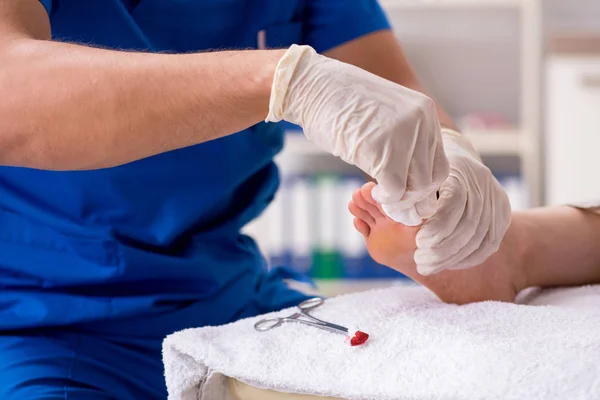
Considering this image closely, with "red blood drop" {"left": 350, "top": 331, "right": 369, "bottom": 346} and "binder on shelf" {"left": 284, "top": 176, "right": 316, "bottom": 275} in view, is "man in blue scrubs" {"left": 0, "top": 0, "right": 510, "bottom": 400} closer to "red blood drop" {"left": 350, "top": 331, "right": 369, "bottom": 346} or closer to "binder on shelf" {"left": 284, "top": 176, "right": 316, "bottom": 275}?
"red blood drop" {"left": 350, "top": 331, "right": 369, "bottom": 346}

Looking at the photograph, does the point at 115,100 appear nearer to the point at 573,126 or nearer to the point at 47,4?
the point at 47,4

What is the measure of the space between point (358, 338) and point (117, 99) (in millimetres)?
333

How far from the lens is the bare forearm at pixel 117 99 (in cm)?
80

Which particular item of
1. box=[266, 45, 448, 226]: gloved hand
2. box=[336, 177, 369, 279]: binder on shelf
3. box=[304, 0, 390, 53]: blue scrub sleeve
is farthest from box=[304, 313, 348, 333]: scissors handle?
box=[336, 177, 369, 279]: binder on shelf

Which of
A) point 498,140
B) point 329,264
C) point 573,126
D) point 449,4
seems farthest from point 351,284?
point 449,4

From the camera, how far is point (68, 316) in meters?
1.09

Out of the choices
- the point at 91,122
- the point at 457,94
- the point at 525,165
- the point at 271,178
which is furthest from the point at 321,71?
the point at 457,94

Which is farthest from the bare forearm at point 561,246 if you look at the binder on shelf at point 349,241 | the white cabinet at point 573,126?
the binder on shelf at point 349,241

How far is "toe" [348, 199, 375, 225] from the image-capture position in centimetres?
100

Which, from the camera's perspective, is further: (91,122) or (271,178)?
(271,178)

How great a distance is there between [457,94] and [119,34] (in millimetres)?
2392

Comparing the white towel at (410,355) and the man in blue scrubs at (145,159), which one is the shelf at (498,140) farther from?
the white towel at (410,355)

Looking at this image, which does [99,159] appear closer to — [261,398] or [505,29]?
[261,398]

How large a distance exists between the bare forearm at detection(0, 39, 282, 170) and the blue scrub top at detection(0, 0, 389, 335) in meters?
0.25
